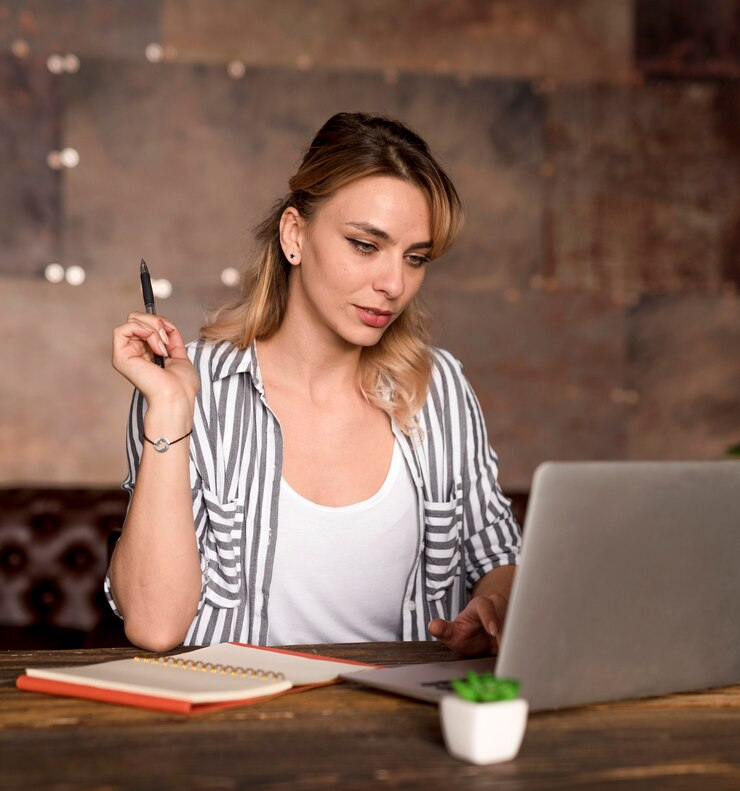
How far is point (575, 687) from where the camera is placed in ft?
3.17

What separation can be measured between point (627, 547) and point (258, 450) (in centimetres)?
92

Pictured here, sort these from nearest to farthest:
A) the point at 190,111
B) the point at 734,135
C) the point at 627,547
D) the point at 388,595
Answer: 1. the point at 627,547
2. the point at 388,595
3. the point at 190,111
4. the point at 734,135

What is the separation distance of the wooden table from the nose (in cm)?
83

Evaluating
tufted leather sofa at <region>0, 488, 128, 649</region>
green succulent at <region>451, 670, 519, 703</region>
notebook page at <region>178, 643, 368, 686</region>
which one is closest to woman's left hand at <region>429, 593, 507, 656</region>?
notebook page at <region>178, 643, 368, 686</region>

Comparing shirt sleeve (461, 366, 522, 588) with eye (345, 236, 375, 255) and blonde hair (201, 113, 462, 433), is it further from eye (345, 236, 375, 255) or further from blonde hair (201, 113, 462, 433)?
eye (345, 236, 375, 255)

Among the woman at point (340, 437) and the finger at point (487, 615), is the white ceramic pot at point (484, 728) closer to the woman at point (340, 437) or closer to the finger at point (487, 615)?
the finger at point (487, 615)

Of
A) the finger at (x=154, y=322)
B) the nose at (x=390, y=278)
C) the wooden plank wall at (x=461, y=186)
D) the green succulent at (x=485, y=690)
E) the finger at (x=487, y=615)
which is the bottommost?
the green succulent at (x=485, y=690)

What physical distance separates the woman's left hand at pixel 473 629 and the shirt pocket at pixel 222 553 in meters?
0.54

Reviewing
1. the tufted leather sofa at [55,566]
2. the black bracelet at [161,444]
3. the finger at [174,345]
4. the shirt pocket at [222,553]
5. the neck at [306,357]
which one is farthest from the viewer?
the tufted leather sofa at [55,566]

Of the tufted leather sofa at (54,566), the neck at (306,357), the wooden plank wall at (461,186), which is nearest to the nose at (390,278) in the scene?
the neck at (306,357)

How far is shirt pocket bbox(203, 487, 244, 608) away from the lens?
1678 millimetres

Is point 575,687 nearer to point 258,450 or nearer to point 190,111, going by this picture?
point 258,450

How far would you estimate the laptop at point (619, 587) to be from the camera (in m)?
0.90

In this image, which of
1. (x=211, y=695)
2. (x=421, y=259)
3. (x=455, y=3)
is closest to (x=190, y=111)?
(x=455, y=3)
